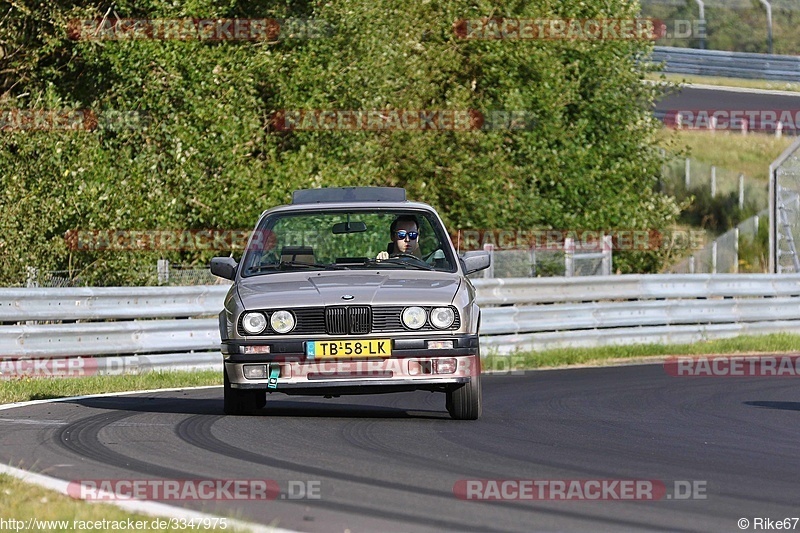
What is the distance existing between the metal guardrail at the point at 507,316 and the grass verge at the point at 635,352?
0.26 metres

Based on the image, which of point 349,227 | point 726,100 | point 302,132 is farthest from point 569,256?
point 726,100

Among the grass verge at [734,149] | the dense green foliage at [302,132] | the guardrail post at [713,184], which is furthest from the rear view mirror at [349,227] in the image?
the grass verge at [734,149]

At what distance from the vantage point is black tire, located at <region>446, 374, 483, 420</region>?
9820mm

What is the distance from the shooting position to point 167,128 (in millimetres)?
Answer: 21969

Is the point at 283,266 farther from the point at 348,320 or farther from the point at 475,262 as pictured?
the point at 475,262

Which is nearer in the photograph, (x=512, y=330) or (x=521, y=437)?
(x=521, y=437)

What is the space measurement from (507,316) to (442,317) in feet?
29.0

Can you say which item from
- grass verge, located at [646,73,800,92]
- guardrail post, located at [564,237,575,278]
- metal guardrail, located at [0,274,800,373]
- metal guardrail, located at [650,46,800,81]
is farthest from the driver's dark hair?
metal guardrail, located at [650,46,800,81]

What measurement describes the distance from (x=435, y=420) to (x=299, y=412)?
129cm

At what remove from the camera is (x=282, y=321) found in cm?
955

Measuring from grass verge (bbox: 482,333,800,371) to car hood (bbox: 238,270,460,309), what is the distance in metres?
7.11

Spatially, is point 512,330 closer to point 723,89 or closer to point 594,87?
point 594,87

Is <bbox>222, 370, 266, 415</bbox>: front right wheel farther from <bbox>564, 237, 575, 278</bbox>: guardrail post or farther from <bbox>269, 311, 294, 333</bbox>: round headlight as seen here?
<bbox>564, 237, 575, 278</bbox>: guardrail post

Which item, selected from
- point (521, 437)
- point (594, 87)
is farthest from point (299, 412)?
point (594, 87)
